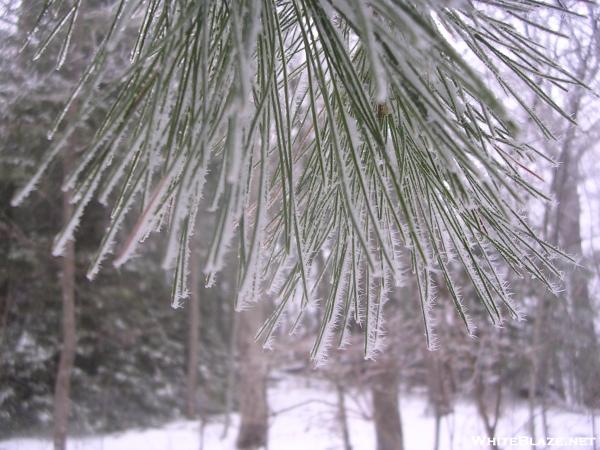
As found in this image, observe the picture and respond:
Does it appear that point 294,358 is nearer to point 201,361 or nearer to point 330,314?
point 201,361

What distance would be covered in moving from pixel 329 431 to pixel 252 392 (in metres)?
0.89

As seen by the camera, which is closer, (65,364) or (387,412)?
(65,364)

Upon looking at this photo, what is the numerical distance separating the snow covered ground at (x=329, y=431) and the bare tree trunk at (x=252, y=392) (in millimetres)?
159

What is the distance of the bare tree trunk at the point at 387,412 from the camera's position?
344cm

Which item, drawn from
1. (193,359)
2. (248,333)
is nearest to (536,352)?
(248,333)

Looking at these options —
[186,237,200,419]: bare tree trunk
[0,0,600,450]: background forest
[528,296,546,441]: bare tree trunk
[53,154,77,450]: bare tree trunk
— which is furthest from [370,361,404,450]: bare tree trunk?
[186,237,200,419]: bare tree trunk

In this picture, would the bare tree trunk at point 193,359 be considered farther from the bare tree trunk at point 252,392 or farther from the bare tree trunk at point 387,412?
the bare tree trunk at point 387,412

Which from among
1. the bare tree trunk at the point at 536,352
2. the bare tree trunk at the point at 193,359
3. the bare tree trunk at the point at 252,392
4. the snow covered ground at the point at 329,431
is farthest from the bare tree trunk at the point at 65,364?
the bare tree trunk at the point at 536,352

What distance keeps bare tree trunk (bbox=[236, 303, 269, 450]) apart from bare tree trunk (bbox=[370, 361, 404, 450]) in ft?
3.50

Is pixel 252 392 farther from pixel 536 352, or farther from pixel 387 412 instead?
pixel 536 352

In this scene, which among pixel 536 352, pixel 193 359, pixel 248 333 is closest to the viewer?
pixel 536 352

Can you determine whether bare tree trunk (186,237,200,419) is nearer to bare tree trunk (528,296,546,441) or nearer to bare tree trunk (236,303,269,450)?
bare tree trunk (236,303,269,450)

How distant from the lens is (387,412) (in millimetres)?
3498

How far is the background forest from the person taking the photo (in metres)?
2.06
